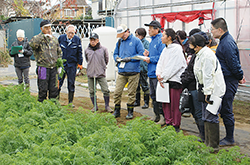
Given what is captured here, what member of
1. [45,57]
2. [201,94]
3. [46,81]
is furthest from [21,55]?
[201,94]

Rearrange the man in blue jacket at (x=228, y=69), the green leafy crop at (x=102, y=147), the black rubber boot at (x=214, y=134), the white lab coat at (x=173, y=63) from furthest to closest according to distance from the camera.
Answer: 1. the white lab coat at (x=173, y=63)
2. the man in blue jacket at (x=228, y=69)
3. the black rubber boot at (x=214, y=134)
4. the green leafy crop at (x=102, y=147)

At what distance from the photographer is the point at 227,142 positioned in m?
4.70

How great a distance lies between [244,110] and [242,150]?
2.89 metres

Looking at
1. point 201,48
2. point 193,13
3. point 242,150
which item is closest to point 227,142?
point 242,150

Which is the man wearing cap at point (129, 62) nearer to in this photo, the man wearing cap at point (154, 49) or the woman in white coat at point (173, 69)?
the man wearing cap at point (154, 49)

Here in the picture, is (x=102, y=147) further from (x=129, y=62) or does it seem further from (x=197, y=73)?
(x=129, y=62)

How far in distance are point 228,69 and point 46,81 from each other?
3.85 m

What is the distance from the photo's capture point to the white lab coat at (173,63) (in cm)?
501

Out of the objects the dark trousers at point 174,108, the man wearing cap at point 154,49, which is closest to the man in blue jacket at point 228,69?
the dark trousers at point 174,108

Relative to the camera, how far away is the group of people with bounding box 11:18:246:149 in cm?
423

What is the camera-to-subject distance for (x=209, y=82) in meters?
4.11

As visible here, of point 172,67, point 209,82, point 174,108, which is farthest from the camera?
point 174,108

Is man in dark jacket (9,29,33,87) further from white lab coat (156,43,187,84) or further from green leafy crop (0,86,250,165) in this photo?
white lab coat (156,43,187,84)

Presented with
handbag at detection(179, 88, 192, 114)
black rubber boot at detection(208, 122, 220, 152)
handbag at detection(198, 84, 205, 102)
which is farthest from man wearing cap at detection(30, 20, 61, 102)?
black rubber boot at detection(208, 122, 220, 152)
